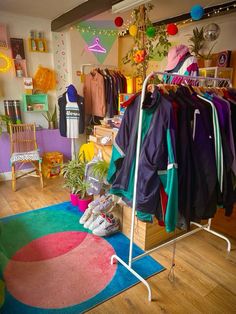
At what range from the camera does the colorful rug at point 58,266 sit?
167 cm

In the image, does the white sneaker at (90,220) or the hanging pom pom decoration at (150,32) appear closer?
the white sneaker at (90,220)

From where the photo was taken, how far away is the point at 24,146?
12.2 feet

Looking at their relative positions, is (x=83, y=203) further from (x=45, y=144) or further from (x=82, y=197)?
(x=45, y=144)

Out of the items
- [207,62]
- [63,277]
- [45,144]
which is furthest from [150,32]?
[63,277]

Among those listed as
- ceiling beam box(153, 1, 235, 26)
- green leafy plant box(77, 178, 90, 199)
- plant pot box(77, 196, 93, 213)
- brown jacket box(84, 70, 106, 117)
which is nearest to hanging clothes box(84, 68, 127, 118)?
brown jacket box(84, 70, 106, 117)

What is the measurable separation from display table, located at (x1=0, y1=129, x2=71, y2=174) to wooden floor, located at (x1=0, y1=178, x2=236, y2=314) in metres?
2.63

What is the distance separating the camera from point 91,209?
2555 millimetres

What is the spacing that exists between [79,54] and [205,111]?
3.24 m

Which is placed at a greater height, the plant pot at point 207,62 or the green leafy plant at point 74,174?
the plant pot at point 207,62

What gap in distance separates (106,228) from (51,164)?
190 cm

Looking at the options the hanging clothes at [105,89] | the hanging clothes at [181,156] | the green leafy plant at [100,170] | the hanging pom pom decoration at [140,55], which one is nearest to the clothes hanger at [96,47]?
the hanging clothes at [105,89]

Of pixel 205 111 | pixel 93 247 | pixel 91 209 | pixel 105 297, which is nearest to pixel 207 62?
pixel 205 111

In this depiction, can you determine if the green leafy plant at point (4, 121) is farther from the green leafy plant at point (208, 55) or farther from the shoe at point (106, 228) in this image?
the green leafy plant at point (208, 55)

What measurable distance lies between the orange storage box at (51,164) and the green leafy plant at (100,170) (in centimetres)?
160
